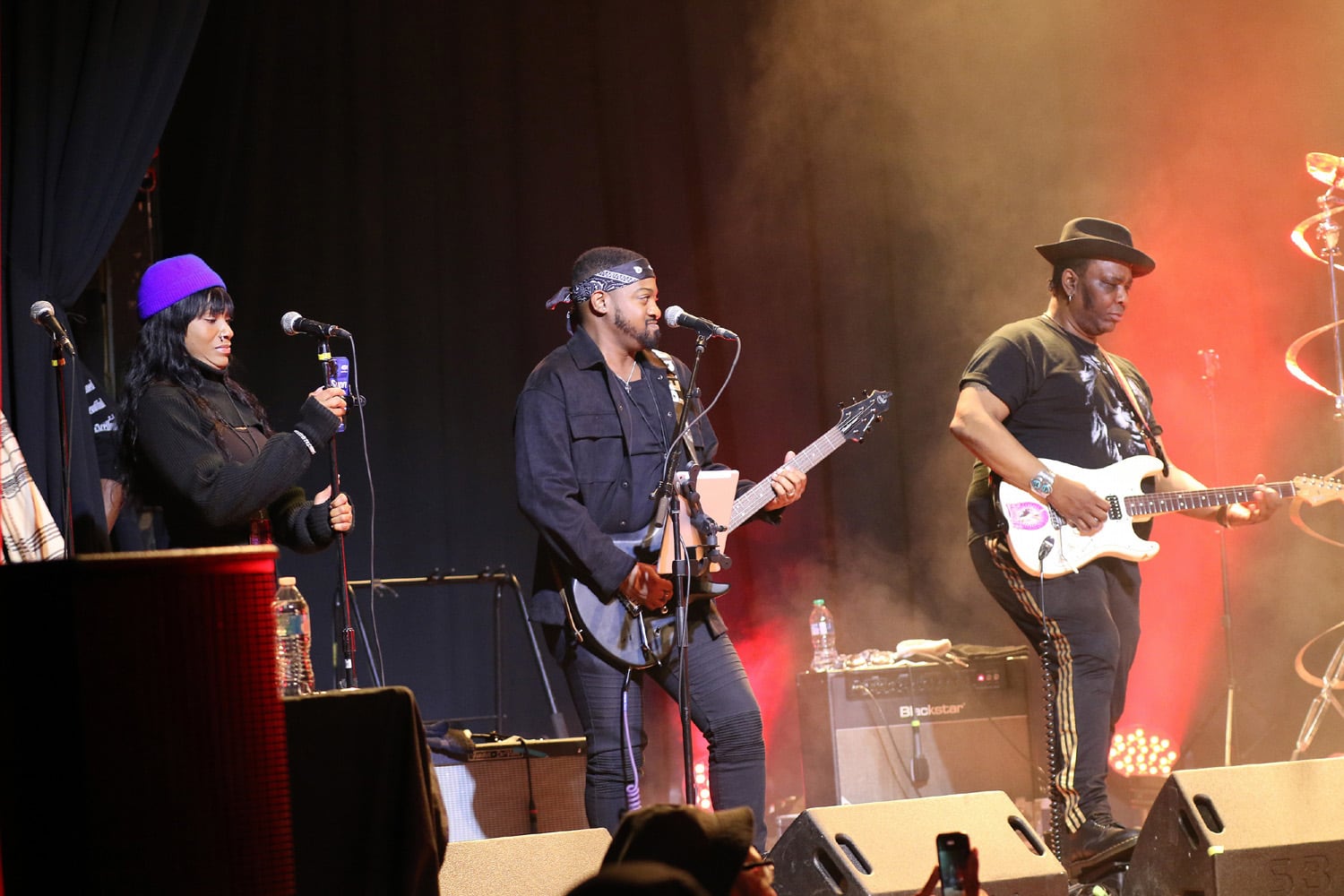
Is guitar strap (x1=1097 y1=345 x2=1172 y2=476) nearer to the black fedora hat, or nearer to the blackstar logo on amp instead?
the black fedora hat

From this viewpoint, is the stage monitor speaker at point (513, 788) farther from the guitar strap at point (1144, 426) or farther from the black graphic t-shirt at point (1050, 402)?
the guitar strap at point (1144, 426)

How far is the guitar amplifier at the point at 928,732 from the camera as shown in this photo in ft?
18.7

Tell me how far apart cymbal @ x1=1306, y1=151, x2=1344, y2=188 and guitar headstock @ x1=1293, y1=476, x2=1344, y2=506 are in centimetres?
150

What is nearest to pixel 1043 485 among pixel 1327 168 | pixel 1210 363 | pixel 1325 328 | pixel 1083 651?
pixel 1083 651

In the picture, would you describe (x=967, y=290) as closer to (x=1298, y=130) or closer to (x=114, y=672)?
(x=1298, y=130)

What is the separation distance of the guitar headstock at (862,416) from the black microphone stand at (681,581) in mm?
856

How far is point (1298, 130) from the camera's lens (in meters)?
6.68

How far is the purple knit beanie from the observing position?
404cm

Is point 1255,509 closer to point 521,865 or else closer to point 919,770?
point 919,770

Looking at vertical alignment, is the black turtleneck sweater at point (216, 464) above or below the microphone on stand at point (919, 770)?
above

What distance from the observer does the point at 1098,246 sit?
15.8 feet

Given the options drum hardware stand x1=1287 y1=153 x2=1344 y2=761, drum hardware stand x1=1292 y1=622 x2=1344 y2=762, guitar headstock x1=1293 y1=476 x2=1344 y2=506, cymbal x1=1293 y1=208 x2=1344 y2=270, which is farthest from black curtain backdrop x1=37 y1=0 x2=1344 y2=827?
guitar headstock x1=1293 y1=476 x2=1344 y2=506

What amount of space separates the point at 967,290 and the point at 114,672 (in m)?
5.84

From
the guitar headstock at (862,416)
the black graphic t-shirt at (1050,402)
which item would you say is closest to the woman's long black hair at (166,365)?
the guitar headstock at (862,416)
